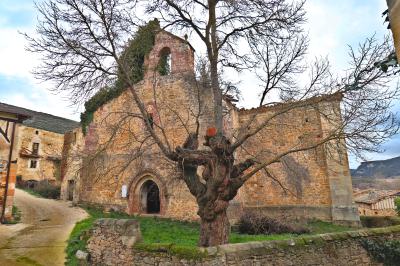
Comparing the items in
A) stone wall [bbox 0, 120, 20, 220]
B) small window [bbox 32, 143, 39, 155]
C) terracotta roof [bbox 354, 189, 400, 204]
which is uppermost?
small window [bbox 32, 143, 39, 155]

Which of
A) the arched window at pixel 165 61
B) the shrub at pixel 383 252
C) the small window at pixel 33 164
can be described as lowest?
the shrub at pixel 383 252

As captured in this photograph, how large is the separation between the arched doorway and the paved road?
303 centimetres

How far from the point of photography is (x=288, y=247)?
261 inches

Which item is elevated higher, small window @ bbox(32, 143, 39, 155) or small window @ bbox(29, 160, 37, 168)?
small window @ bbox(32, 143, 39, 155)

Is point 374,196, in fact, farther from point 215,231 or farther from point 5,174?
point 5,174

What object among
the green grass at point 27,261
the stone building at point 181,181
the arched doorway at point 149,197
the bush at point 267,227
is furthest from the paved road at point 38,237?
the bush at point 267,227

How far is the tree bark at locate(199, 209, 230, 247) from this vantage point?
23.4ft

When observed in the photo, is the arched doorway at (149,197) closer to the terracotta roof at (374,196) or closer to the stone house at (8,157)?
the stone house at (8,157)

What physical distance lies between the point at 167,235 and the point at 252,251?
4532mm

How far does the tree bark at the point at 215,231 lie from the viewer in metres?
7.14

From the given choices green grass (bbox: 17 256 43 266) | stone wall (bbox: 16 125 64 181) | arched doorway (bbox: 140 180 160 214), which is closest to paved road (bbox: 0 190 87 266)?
green grass (bbox: 17 256 43 266)

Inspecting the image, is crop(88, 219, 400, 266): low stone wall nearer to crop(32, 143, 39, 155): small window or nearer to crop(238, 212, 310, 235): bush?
crop(238, 212, 310, 235): bush

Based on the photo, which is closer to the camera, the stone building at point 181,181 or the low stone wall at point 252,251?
the low stone wall at point 252,251

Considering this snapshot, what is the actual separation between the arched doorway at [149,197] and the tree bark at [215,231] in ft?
28.7
